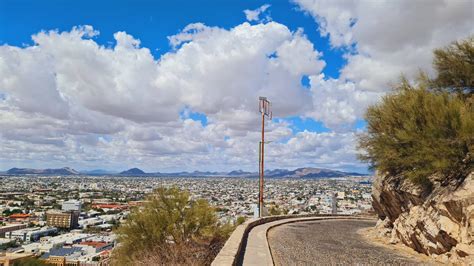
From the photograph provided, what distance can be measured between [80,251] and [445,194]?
44592 mm

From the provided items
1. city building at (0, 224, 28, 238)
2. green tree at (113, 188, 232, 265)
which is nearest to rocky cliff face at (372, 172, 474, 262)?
green tree at (113, 188, 232, 265)

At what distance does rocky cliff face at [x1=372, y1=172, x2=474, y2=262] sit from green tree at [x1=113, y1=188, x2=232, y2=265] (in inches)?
255

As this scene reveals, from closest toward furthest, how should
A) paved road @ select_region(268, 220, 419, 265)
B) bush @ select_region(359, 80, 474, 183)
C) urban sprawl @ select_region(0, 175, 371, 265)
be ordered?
paved road @ select_region(268, 220, 419, 265) → bush @ select_region(359, 80, 474, 183) → urban sprawl @ select_region(0, 175, 371, 265)

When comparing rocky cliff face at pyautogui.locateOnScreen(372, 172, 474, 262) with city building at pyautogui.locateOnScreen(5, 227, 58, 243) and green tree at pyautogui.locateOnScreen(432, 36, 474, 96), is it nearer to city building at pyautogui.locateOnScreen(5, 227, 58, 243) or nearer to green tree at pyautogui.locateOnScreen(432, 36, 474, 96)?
green tree at pyautogui.locateOnScreen(432, 36, 474, 96)

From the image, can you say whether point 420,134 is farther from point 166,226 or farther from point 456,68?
point 166,226

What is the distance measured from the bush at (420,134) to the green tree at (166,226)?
268 inches

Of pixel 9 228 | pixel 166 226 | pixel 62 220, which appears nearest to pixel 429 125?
pixel 166 226

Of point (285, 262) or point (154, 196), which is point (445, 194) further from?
point (154, 196)

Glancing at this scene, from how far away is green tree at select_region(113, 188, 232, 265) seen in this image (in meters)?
16.1

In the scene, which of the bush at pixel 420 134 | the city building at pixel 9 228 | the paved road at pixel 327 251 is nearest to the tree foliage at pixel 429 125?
the bush at pixel 420 134

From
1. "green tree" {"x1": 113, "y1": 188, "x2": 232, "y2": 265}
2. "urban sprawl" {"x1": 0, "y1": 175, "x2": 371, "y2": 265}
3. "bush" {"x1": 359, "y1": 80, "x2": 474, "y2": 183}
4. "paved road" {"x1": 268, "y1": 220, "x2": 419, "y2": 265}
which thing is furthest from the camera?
"urban sprawl" {"x1": 0, "y1": 175, "x2": 371, "y2": 265}

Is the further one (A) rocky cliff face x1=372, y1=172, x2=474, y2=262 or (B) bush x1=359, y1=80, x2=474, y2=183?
(B) bush x1=359, y1=80, x2=474, y2=183

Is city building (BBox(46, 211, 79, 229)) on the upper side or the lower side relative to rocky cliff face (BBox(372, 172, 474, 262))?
lower

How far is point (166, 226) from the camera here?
1638 centimetres
